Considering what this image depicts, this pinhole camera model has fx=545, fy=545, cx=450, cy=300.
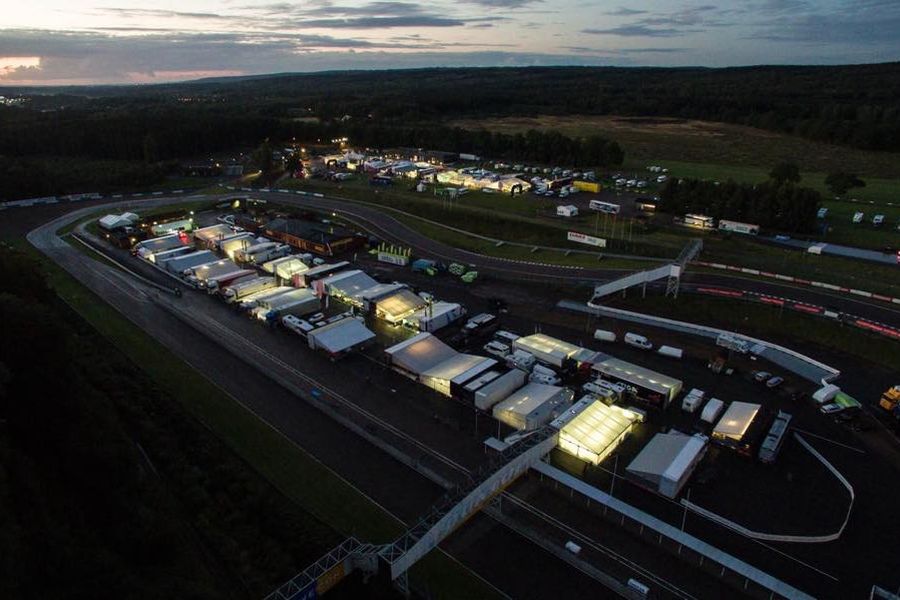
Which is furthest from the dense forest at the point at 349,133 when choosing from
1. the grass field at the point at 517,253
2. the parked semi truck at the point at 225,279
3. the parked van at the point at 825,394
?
the parked van at the point at 825,394

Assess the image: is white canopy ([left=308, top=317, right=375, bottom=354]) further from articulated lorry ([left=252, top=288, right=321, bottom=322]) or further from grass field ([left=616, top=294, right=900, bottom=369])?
grass field ([left=616, top=294, right=900, bottom=369])

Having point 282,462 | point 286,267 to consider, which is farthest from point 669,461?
point 286,267

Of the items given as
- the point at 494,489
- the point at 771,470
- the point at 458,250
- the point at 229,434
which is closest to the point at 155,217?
the point at 458,250

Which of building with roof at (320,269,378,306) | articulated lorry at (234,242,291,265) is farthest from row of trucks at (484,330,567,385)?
articulated lorry at (234,242,291,265)

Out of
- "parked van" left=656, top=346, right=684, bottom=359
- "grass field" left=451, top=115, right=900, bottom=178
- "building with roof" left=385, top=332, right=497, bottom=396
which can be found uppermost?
"grass field" left=451, top=115, right=900, bottom=178

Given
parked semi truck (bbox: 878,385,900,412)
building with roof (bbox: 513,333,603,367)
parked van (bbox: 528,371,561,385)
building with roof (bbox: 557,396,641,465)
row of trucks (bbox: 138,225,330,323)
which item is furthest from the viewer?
row of trucks (bbox: 138,225,330,323)

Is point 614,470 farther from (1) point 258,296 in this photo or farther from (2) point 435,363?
(1) point 258,296
